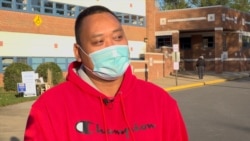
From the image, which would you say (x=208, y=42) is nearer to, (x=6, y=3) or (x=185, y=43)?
(x=185, y=43)

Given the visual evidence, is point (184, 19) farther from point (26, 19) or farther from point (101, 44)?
point (101, 44)

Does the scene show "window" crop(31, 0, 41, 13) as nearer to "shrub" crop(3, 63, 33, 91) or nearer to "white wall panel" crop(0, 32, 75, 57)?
"white wall panel" crop(0, 32, 75, 57)

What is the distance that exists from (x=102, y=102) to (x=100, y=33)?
1.34 ft

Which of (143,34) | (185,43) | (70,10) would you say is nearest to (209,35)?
(185,43)

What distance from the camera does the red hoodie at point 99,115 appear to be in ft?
7.77

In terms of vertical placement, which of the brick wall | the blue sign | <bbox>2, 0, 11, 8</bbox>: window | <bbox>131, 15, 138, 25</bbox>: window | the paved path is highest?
<bbox>2, 0, 11, 8</bbox>: window

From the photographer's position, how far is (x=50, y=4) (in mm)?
28422

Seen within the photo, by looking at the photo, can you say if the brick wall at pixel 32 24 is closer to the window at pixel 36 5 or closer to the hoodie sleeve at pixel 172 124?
the window at pixel 36 5

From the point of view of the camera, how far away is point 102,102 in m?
2.45

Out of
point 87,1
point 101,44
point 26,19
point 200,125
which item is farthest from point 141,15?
point 101,44

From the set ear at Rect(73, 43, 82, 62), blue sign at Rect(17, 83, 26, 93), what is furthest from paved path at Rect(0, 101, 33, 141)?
ear at Rect(73, 43, 82, 62)

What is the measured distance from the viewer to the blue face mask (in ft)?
8.17

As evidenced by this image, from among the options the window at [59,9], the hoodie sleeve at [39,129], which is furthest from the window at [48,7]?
the hoodie sleeve at [39,129]

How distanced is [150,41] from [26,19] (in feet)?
51.2
